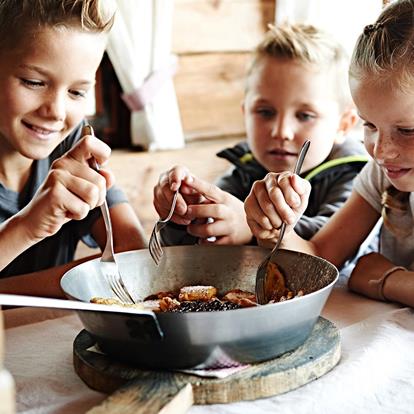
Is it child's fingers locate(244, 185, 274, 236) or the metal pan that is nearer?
the metal pan

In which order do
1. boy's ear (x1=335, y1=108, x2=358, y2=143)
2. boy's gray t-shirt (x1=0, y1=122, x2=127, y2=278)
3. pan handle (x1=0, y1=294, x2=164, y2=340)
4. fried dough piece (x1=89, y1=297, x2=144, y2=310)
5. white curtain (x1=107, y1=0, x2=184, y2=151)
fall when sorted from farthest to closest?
white curtain (x1=107, y1=0, x2=184, y2=151)
boy's ear (x1=335, y1=108, x2=358, y2=143)
boy's gray t-shirt (x1=0, y1=122, x2=127, y2=278)
fried dough piece (x1=89, y1=297, x2=144, y2=310)
pan handle (x1=0, y1=294, x2=164, y2=340)

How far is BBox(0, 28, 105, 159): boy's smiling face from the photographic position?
4.20 ft

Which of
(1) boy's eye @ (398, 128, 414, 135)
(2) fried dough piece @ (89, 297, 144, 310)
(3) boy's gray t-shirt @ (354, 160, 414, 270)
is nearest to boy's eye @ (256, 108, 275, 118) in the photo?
(3) boy's gray t-shirt @ (354, 160, 414, 270)

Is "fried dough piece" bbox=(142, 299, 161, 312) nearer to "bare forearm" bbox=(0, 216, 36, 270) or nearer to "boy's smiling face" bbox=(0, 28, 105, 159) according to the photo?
"bare forearm" bbox=(0, 216, 36, 270)

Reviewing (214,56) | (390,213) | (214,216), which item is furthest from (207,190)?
(214,56)

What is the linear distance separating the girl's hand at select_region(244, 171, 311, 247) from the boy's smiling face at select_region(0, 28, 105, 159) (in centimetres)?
38

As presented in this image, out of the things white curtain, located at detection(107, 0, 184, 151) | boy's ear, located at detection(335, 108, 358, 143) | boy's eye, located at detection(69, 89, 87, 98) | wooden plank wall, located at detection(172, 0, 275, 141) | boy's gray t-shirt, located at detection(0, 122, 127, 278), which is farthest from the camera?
wooden plank wall, located at detection(172, 0, 275, 141)

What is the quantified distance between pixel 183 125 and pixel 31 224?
1.61 metres

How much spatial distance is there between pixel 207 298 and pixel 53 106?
45cm

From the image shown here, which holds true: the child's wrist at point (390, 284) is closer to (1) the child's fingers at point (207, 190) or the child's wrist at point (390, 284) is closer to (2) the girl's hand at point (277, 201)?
(2) the girl's hand at point (277, 201)

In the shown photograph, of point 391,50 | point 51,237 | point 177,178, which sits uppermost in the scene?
point 391,50

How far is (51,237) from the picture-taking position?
5.24 ft

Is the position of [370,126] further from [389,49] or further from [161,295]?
[161,295]

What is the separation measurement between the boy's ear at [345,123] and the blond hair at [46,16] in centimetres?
69
